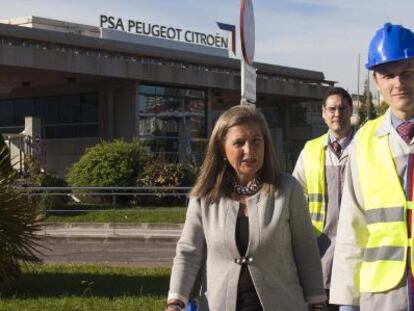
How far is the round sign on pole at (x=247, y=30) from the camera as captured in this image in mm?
8633

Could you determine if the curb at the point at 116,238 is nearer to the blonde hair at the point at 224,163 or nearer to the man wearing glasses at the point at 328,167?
the man wearing glasses at the point at 328,167

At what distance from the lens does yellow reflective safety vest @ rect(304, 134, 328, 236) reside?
216 inches

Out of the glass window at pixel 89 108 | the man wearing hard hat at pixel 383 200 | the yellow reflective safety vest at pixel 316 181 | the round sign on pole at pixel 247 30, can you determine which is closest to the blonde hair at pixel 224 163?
the man wearing hard hat at pixel 383 200

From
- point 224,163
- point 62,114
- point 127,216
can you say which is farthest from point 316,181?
point 62,114

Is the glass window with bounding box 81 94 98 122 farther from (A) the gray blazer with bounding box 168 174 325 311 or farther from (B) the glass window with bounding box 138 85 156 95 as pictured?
(A) the gray blazer with bounding box 168 174 325 311

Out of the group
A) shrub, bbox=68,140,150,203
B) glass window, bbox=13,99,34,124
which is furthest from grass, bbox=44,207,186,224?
glass window, bbox=13,99,34,124

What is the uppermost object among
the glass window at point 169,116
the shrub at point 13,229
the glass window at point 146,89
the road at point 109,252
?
the glass window at point 146,89

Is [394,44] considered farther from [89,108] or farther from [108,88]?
[89,108]

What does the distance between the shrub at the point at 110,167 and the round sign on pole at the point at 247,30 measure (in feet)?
54.2

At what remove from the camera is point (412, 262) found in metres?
3.07

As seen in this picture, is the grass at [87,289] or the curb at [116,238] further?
the curb at [116,238]

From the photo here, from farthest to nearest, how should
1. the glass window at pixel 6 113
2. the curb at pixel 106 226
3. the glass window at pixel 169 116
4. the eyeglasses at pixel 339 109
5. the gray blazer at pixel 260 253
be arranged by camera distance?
the glass window at pixel 6 113 < the glass window at pixel 169 116 < the curb at pixel 106 226 < the eyeglasses at pixel 339 109 < the gray blazer at pixel 260 253

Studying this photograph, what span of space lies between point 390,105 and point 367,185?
36 cm

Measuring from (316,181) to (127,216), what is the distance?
1603 cm
